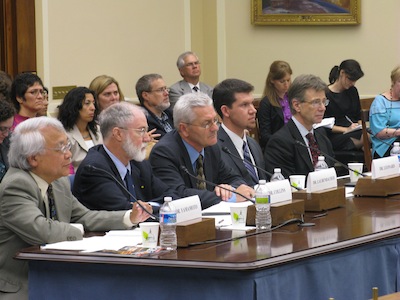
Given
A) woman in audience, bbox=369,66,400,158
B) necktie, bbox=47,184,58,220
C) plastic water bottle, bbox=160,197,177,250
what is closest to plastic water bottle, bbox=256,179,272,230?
plastic water bottle, bbox=160,197,177,250

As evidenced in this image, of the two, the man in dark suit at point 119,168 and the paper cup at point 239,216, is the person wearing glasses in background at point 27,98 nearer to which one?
the man in dark suit at point 119,168

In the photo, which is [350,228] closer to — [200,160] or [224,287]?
[224,287]

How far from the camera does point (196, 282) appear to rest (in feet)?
11.9

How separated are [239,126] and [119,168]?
4.40 feet

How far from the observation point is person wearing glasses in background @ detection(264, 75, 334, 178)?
6.33 meters

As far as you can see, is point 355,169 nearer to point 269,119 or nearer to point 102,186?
point 102,186

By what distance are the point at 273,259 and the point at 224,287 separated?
0.21 metres

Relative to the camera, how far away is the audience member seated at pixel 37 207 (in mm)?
4102

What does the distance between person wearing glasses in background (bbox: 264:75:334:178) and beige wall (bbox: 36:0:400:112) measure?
285 centimetres

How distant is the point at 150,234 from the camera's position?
12.9 feet

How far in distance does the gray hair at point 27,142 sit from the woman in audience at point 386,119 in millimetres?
4550

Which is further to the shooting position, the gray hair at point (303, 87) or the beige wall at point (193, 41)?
the beige wall at point (193, 41)

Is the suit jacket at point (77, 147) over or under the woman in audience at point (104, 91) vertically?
under

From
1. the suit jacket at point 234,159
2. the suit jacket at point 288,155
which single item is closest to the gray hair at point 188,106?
the suit jacket at point 234,159
